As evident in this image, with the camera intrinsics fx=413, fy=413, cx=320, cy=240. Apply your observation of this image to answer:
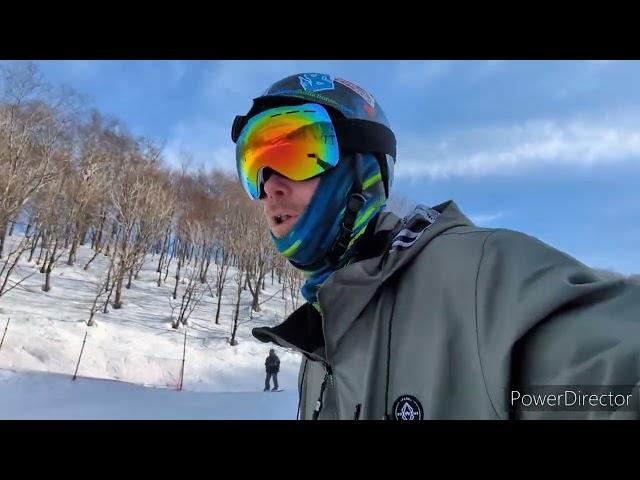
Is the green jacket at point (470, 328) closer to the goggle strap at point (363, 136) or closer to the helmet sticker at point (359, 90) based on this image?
the goggle strap at point (363, 136)

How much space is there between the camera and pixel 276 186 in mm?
1796

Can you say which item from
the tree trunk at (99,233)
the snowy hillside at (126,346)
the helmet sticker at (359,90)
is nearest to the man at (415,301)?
the helmet sticker at (359,90)

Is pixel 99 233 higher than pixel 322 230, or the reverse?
pixel 99 233

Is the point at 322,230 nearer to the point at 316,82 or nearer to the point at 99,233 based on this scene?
the point at 316,82

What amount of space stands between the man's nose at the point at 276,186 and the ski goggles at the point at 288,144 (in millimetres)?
27

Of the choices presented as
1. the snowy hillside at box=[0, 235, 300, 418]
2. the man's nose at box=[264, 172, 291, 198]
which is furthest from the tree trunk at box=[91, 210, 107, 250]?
the man's nose at box=[264, 172, 291, 198]

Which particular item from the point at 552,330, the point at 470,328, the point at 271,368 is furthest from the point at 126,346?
the point at 552,330

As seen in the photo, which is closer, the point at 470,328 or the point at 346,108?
the point at 470,328

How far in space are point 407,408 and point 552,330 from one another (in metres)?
0.39
